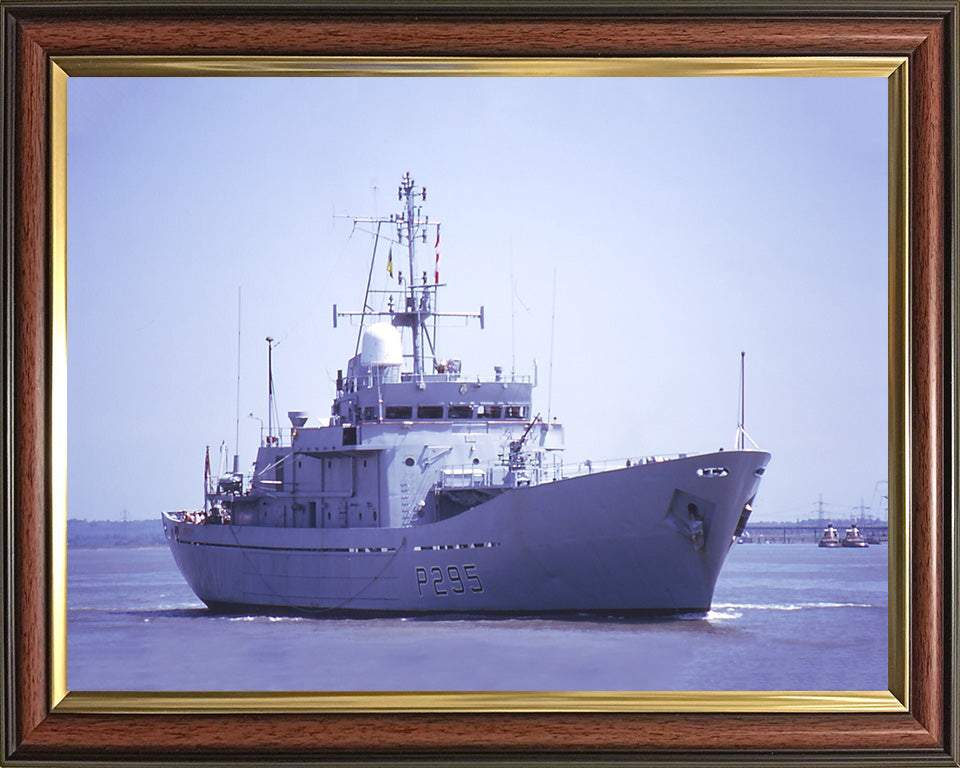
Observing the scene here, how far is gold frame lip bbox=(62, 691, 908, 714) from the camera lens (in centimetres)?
416

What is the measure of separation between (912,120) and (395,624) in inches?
103

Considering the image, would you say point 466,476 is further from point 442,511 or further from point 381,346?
point 381,346

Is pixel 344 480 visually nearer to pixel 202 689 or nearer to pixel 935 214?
pixel 202 689

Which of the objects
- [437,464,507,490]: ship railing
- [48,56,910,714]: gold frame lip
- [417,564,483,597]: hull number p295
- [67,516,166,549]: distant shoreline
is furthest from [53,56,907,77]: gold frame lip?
[437,464,507,490]: ship railing

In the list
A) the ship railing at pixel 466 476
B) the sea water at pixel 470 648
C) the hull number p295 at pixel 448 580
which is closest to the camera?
the sea water at pixel 470 648

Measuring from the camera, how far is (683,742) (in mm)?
4145

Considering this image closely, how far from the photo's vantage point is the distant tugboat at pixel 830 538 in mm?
4590

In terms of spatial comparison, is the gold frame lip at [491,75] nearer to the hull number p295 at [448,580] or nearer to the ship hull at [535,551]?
the ship hull at [535,551]

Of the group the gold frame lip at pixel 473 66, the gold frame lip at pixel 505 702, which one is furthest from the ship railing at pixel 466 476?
the gold frame lip at pixel 473 66

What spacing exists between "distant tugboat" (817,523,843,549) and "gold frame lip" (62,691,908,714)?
62 cm

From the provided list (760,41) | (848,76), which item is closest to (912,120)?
(848,76)

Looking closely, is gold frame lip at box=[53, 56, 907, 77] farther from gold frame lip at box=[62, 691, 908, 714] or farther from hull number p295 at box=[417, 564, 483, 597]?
hull number p295 at box=[417, 564, 483, 597]

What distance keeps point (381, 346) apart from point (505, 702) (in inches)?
146

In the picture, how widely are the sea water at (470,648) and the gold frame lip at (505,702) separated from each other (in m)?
0.06
